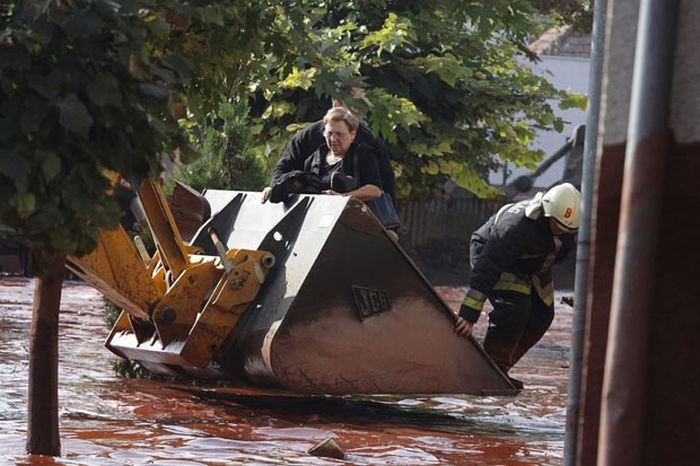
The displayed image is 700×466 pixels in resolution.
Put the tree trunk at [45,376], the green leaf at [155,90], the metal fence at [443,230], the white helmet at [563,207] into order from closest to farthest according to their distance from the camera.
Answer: the green leaf at [155,90] → the tree trunk at [45,376] → the white helmet at [563,207] → the metal fence at [443,230]

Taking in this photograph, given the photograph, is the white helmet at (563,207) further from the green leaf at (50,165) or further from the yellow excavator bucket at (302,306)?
the green leaf at (50,165)

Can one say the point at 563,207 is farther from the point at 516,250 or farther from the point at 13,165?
the point at 13,165

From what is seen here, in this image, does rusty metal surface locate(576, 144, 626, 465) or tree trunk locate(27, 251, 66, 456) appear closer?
rusty metal surface locate(576, 144, 626, 465)

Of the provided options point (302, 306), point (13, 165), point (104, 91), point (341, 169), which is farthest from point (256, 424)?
point (13, 165)

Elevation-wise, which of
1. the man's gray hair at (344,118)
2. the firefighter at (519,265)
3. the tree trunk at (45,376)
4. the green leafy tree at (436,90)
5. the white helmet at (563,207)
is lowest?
the tree trunk at (45,376)

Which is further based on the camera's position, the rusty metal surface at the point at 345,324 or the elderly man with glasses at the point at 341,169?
the elderly man with glasses at the point at 341,169

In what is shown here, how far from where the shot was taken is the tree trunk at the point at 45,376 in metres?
7.30

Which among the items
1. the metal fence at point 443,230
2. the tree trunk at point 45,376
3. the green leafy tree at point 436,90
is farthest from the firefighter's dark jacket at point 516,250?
the metal fence at point 443,230

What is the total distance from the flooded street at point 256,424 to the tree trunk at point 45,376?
0.27ft

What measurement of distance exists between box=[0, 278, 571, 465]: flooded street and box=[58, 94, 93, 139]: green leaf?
7.57 ft

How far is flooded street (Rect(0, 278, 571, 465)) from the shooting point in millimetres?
7996

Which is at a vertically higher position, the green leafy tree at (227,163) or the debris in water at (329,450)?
the green leafy tree at (227,163)

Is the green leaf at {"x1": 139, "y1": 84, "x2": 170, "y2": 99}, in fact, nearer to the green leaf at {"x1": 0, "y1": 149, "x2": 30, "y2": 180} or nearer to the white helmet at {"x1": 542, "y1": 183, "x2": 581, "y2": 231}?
the green leaf at {"x1": 0, "y1": 149, "x2": 30, "y2": 180}

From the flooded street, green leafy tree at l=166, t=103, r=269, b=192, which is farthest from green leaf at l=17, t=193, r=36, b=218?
green leafy tree at l=166, t=103, r=269, b=192
